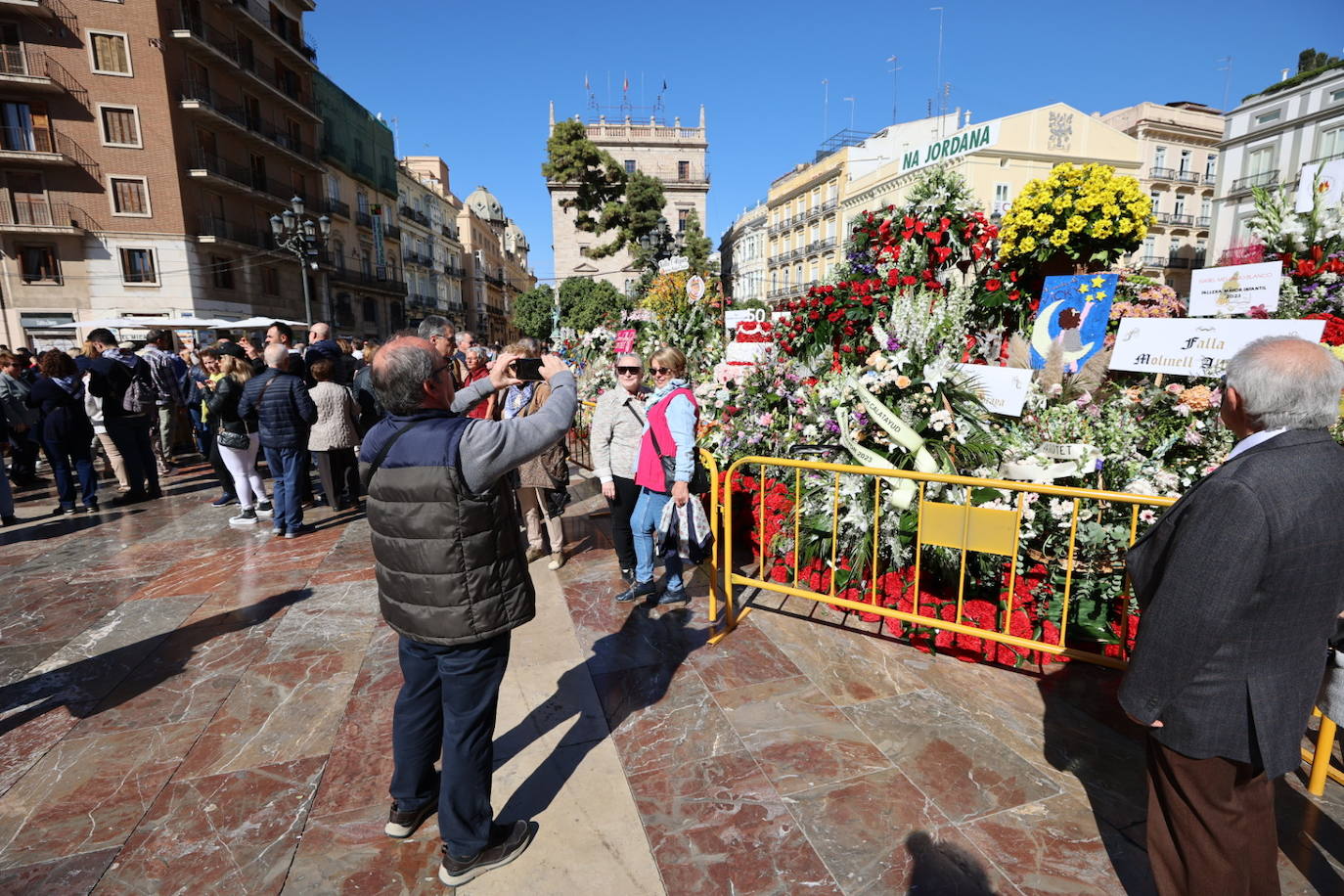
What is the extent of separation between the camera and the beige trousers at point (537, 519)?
481 centimetres

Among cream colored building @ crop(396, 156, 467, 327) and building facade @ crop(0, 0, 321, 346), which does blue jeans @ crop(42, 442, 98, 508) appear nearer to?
building facade @ crop(0, 0, 321, 346)

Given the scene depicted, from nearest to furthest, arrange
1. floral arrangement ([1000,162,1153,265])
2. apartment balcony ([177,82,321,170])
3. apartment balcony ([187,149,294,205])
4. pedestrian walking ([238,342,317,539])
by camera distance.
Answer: floral arrangement ([1000,162,1153,265]) < pedestrian walking ([238,342,317,539]) < apartment balcony ([177,82,321,170]) < apartment balcony ([187,149,294,205])

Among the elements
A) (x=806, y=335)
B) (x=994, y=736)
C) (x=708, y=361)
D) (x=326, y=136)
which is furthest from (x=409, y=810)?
(x=326, y=136)

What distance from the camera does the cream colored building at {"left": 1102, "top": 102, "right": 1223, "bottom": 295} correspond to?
36031 mm

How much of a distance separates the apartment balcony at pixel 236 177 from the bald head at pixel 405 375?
2679 centimetres

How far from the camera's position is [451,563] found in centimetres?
193

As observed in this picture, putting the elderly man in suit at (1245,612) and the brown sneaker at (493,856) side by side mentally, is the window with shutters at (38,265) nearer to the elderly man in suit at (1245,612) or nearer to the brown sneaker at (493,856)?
the brown sneaker at (493,856)

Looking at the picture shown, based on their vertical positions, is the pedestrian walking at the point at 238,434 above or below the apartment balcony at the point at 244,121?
below

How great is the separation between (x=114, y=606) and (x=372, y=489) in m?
3.75

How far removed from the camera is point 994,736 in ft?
8.87

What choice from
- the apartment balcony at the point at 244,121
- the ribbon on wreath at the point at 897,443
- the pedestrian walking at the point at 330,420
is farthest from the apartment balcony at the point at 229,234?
the ribbon on wreath at the point at 897,443

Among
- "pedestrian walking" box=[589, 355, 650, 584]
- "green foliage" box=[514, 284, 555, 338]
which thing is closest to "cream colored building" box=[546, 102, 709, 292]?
"green foliage" box=[514, 284, 555, 338]

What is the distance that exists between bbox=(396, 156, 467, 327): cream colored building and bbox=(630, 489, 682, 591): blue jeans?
3670 cm

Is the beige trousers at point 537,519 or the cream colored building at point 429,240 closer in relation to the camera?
the beige trousers at point 537,519
